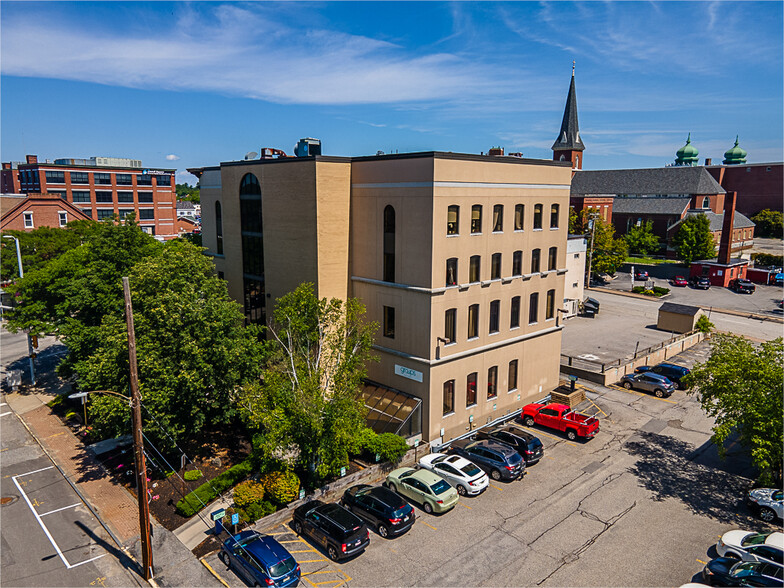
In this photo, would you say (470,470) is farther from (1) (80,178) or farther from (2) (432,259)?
(1) (80,178)

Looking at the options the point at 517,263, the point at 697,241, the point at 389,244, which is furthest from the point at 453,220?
the point at 697,241

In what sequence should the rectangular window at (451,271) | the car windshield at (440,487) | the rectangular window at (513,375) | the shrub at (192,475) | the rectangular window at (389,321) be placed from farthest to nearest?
the rectangular window at (513,375), the rectangular window at (389,321), the rectangular window at (451,271), the shrub at (192,475), the car windshield at (440,487)

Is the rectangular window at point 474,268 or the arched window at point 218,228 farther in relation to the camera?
the arched window at point 218,228

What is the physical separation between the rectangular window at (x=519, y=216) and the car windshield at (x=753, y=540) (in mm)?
19905

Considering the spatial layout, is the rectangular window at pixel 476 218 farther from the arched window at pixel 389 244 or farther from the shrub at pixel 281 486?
the shrub at pixel 281 486

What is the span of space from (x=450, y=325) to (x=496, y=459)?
788 cm

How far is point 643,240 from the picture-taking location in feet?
338

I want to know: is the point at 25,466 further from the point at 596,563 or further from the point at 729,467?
the point at 729,467

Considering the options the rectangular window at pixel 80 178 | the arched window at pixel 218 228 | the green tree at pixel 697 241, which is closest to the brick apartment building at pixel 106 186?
the rectangular window at pixel 80 178

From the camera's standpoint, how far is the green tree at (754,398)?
23594mm

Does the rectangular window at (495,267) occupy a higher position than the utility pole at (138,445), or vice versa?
the rectangular window at (495,267)

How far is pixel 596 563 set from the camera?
21203 mm

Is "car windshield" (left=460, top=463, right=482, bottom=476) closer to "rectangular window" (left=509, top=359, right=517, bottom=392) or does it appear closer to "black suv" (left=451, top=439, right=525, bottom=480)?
"black suv" (left=451, top=439, right=525, bottom=480)

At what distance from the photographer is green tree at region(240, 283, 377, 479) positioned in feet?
80.0
